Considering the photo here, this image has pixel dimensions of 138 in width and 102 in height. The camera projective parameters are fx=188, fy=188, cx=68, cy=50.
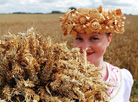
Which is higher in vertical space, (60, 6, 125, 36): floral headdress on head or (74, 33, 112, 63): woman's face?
(60, 6, 125, 36): floral headdress on head

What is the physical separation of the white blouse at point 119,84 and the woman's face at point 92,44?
1.02ft

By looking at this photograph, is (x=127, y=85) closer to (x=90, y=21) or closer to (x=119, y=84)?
(x=119, y=84)

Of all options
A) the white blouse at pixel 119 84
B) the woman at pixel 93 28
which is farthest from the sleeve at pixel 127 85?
the woman at pixel 93 28

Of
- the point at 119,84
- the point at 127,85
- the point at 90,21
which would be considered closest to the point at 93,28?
the point at 90,21

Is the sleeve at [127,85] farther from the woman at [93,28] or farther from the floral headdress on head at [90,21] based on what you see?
the floral headdress on head at [90,21]

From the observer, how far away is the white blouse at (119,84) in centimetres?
188

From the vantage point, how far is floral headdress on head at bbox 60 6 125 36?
1647 mm

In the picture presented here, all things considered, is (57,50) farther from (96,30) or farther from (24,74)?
(96,30)

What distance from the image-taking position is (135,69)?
15.6 feet

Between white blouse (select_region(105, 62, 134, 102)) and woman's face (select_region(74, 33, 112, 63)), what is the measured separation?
312 mm

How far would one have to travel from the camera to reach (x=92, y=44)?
1715 mm

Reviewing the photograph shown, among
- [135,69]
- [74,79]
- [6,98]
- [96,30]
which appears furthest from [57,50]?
[135,69]

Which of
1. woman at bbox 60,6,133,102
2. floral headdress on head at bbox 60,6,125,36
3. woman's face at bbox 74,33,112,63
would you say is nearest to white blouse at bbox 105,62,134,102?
woman at bbox 60,6,133,102

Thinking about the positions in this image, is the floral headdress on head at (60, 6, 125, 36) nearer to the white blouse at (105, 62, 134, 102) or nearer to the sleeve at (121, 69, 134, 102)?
the white blouse at (105, 62, 134, 102)
